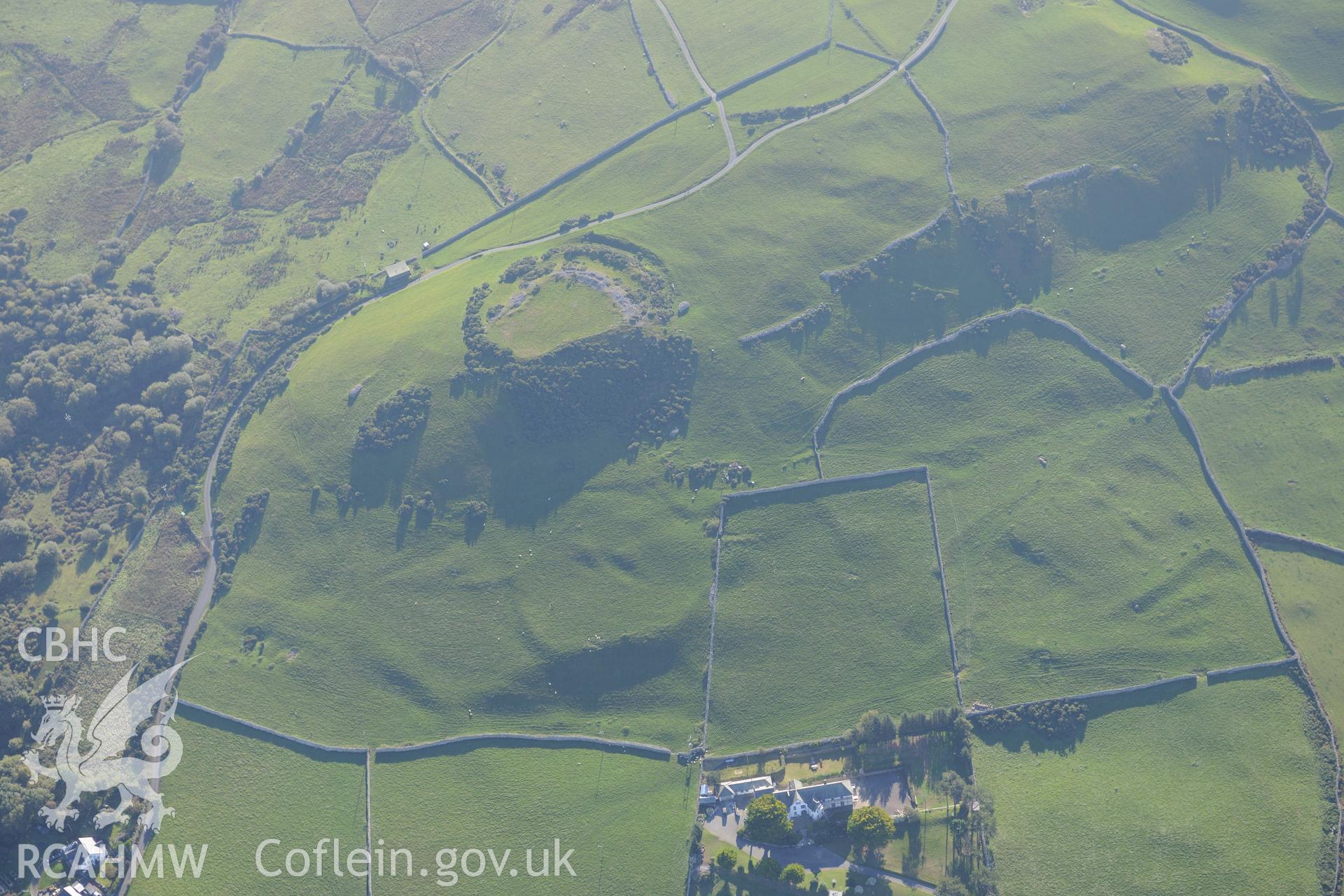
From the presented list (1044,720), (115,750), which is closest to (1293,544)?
(1044,720)

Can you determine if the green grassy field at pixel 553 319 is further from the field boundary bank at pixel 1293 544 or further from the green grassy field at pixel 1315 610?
the green grassy field at pixel 1315 610

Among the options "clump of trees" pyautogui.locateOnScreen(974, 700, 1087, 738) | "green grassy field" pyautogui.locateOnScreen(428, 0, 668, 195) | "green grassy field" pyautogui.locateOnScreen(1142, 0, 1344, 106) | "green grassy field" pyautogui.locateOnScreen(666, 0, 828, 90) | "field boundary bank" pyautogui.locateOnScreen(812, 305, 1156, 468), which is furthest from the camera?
"green grassy field" pyautogui.locateOnScreen(666, 0, 828, 90)

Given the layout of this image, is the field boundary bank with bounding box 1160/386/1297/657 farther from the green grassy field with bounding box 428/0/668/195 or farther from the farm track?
the green grassy field with bounding box 428/0/668/195

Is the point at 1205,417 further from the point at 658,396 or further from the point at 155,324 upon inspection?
the point at 155,324

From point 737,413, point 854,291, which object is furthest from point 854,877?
point 854,291

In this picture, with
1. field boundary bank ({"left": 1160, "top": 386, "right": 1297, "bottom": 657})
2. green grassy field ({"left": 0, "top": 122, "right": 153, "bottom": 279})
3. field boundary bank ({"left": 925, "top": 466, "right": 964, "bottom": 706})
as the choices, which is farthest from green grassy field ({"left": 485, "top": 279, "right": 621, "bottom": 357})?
field boundary bank ({"left": 1160, "top": 386, "right": 1297, "bottom": 657})

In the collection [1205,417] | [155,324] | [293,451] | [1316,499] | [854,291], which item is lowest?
[1316,499]
